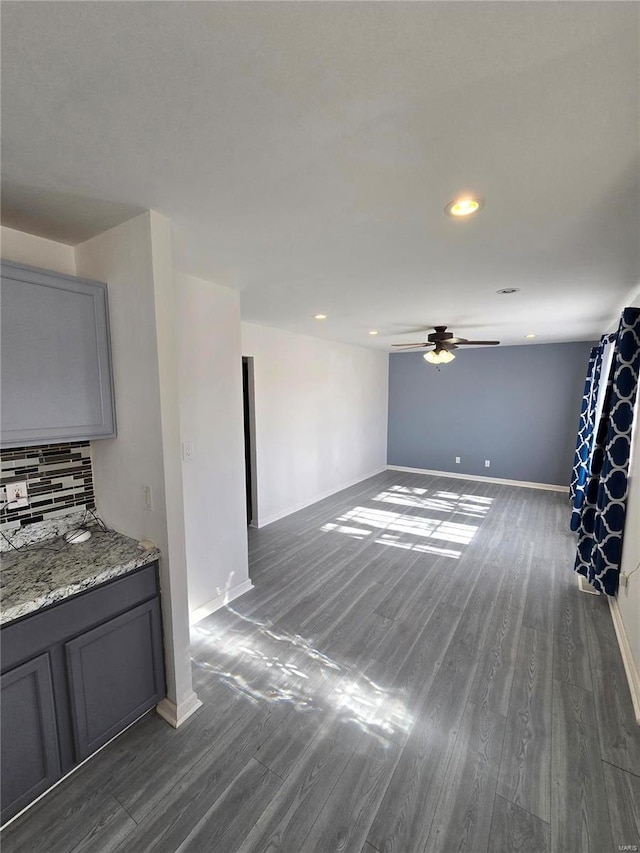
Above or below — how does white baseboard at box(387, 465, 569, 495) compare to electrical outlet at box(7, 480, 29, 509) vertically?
below

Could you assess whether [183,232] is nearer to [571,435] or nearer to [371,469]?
[371,469]

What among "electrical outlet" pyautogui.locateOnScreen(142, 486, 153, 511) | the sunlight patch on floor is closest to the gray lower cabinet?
"electrical outlet" pyautogui.locateOnScreen(142, 486, 153, 511)

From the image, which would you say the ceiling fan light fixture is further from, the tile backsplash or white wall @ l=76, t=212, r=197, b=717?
the tile backsplash

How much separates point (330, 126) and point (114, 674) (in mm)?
2370

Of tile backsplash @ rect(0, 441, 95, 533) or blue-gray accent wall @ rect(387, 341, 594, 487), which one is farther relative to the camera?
blue-gray accent wall @ rect(387, 341, 594, 487)

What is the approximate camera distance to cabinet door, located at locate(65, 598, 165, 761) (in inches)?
60.2

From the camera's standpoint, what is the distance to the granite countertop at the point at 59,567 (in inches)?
54.2

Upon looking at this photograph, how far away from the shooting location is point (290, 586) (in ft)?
10.3

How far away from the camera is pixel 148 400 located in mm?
1747

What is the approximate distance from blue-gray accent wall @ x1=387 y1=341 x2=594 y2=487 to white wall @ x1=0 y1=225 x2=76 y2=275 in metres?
6.14

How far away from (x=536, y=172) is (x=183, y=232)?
1586 mm

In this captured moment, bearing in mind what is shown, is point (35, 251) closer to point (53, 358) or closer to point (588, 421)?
point (53, 358)

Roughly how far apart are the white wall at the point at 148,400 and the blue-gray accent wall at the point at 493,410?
237 inches

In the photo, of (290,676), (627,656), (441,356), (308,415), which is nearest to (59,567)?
(290,676)
